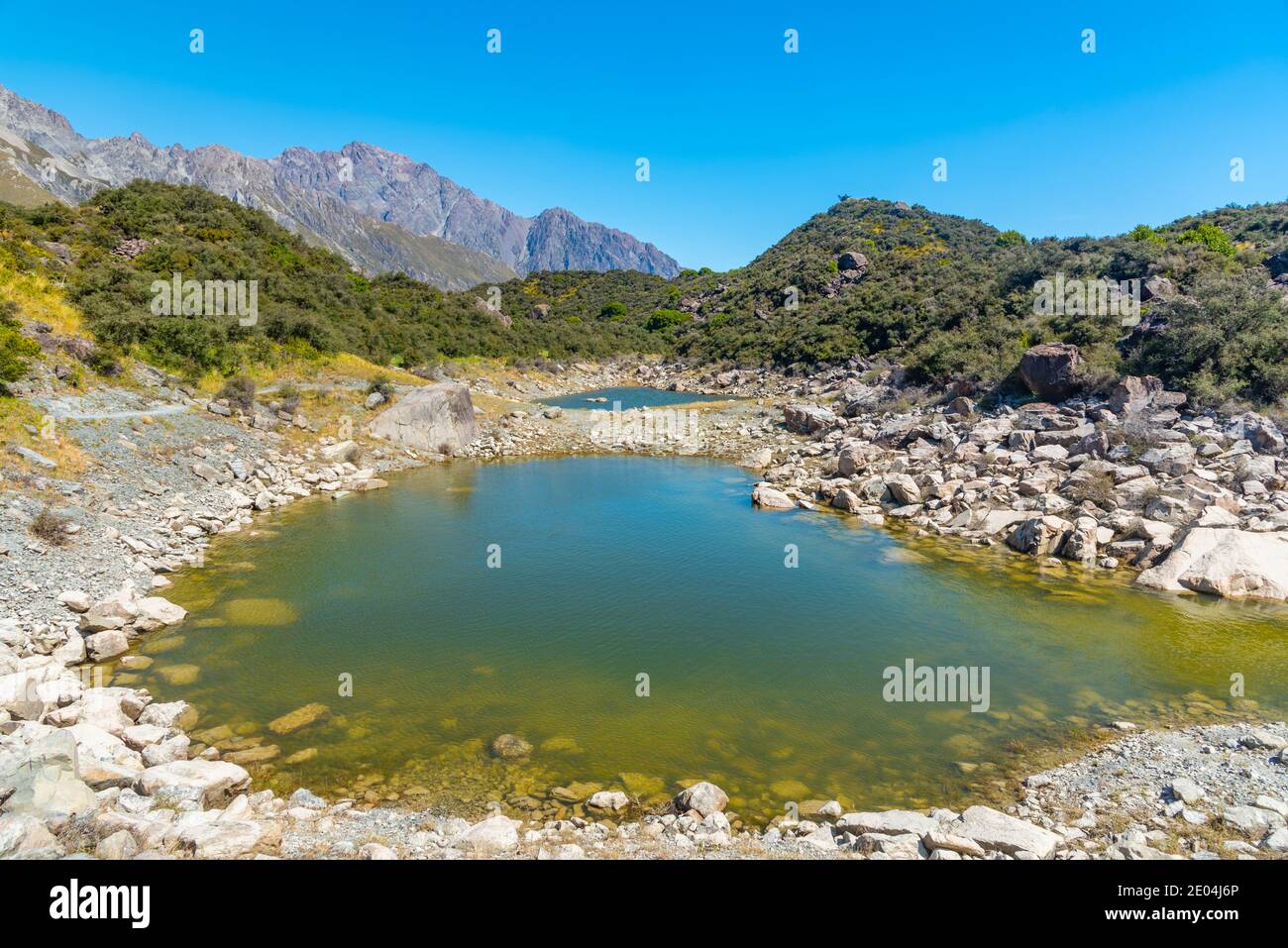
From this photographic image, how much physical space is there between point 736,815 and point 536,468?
966 inches

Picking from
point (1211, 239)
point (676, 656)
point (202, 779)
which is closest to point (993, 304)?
point (1211, 239)

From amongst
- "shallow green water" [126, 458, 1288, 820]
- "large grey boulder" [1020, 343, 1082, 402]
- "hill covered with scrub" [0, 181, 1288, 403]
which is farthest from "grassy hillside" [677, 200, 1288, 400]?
"shallow green water" [126, 458, 1288, 820]

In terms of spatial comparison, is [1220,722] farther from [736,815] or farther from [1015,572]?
[736,815]

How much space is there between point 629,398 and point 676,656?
45.7 meters

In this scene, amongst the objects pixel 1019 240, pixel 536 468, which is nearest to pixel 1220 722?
pixel 536 468

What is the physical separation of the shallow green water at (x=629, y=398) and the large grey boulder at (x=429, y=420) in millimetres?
14936

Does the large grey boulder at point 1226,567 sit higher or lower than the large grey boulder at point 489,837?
higher

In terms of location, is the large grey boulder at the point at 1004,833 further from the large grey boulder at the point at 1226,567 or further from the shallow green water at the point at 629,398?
the shallow green water at the point at 629,398

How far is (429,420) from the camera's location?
1257 inches

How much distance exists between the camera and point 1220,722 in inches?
398

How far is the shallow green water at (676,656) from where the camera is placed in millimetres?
9320

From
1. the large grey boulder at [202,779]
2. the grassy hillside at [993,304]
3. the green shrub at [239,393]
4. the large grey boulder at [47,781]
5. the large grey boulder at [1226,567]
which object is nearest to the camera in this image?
the large grey boulder at [47,781]

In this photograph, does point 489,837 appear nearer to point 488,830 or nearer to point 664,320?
point 488,830

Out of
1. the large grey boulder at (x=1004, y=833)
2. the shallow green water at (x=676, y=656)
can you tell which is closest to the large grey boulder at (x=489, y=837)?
the shallow green water at (x=676, y=656)
